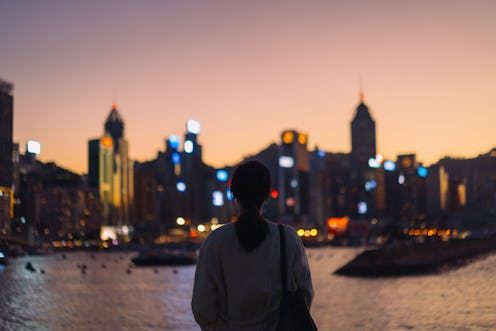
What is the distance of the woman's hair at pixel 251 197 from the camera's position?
4.19 metres

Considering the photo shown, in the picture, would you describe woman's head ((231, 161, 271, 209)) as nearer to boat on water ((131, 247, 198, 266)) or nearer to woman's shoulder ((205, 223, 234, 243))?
woman's shoulder ((205, 223, 234, 243))

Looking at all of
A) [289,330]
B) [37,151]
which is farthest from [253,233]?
[37,151]

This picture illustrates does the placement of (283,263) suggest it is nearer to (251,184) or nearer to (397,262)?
(251,184)

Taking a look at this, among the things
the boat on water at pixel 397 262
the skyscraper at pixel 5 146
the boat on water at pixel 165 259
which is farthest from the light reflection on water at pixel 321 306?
the boat on water at pixel 165 259

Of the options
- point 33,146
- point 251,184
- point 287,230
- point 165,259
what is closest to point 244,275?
point 287,230

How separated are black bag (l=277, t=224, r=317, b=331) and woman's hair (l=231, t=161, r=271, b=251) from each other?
0.14 meters

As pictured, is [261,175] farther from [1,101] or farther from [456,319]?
[1,101]

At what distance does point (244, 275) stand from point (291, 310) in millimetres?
317

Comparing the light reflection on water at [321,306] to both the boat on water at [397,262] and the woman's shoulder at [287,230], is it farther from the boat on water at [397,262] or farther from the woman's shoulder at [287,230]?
the woman's shoulder at [287,230]

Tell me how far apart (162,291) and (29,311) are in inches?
547

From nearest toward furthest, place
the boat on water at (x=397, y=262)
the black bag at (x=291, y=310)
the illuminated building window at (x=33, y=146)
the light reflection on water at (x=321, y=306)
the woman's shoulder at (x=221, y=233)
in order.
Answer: the black bag at (x=291, y=310) → the woman's shoulder at (x=221, y=233) → the light reflection on water at (x=321, y=306) → the boat on water at (x=397, y=262) → the illuminated building window at (x=33, y=146)

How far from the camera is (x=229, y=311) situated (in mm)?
4234

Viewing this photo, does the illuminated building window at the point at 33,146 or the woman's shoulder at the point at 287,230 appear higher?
the illuminated building window at the point at 33,146

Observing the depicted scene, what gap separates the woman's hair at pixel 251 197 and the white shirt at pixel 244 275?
0.15 ft
